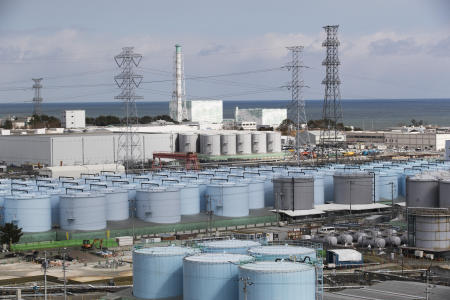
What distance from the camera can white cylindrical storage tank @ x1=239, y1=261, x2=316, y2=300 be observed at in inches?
495

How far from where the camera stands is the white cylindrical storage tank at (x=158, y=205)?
25.7m

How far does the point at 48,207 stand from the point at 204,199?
5765mm

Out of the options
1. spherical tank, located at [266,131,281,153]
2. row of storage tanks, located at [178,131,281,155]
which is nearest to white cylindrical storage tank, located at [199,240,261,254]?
row of storage tanks, located at [178,131,281,155]

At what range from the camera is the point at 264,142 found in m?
49.7

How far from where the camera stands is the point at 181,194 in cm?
2691

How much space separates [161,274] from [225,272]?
150 cm

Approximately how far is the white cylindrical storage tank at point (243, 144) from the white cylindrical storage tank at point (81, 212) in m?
24.7

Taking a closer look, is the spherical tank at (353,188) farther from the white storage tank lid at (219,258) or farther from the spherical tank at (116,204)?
the white storage tank lid at (219,258)

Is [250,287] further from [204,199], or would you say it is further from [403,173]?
[403,173]

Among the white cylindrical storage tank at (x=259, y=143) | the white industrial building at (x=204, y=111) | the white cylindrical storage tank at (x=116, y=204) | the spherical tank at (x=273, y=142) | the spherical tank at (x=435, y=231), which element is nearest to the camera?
the spherical tank at (x=435, y=231)

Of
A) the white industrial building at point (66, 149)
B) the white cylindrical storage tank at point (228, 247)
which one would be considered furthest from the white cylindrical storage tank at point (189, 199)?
the white industrial building at point (66, 149)

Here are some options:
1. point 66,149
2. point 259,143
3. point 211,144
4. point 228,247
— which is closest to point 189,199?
point 228,247

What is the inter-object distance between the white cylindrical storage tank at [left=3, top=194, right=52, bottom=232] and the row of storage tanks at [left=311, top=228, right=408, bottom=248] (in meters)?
7.94

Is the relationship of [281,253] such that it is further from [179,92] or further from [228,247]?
[179,92]
